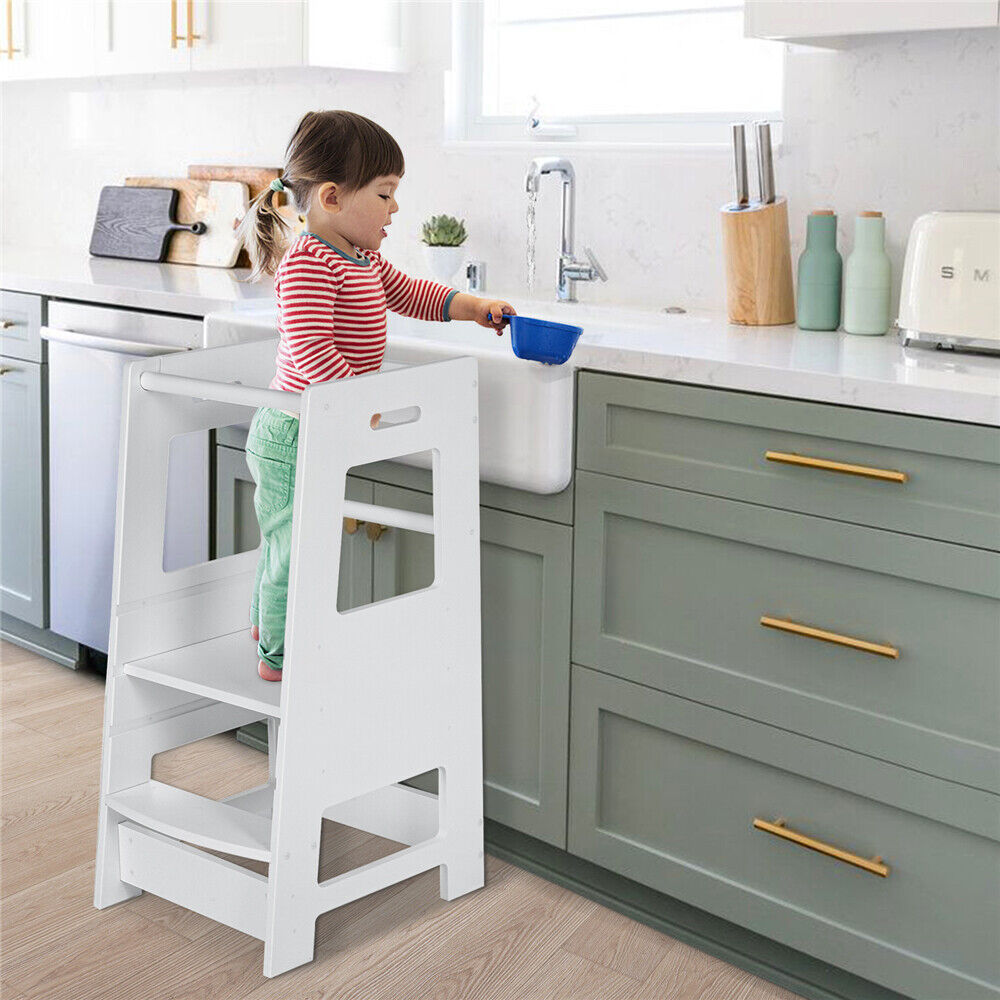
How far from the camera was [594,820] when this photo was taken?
2.16 m

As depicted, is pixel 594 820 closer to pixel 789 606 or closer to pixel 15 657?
A: pixel 789 606

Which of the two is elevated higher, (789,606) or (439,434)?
(439,434)

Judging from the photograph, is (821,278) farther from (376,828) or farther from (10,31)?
(10,31)

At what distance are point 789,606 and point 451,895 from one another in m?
0.77

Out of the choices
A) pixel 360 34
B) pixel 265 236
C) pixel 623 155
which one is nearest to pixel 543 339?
pixel 265 236

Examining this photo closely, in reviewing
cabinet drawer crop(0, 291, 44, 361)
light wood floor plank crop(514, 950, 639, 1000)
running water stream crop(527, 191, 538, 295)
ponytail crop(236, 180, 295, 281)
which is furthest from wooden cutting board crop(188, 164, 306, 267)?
light wood floor plank crop(514, 950, 639, 1000)

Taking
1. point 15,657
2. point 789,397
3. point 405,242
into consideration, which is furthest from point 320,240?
point 15,657

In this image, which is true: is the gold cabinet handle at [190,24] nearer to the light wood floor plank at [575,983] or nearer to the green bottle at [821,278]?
the green bottle at [821,278]

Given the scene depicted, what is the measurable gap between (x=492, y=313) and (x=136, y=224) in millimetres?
1748

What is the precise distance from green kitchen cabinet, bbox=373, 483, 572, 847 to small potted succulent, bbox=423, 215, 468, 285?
720 millimetres

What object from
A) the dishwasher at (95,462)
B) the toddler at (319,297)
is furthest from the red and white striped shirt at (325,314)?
the dishwasher at (95,462)

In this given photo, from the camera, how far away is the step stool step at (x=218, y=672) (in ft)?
6.60

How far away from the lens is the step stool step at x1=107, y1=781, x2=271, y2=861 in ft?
6.48

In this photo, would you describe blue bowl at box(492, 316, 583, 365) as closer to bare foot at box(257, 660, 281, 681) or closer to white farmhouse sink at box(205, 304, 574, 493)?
white farmhouse sink at box(205, 304, 574, 493)
